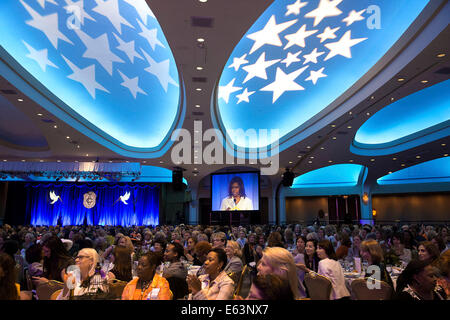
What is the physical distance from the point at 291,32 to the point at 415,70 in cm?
276

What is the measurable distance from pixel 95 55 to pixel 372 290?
28.0ft

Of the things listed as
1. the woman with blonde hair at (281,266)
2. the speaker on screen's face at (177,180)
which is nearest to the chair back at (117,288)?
the woman with blonde hair at (281,266)

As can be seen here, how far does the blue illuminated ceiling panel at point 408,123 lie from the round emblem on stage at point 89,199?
664 inches

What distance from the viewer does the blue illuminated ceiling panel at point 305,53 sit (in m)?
6.69

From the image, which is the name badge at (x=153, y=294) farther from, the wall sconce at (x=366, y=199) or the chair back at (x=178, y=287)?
the wall sconce at (x=366, y=199)

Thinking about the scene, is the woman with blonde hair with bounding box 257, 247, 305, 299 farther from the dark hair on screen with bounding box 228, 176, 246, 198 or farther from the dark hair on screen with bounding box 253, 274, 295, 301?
the dark hair on screen with bounding box 228, 176, 246, 198

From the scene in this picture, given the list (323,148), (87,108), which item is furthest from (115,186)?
(323,148)

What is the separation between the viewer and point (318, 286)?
10.5 feet

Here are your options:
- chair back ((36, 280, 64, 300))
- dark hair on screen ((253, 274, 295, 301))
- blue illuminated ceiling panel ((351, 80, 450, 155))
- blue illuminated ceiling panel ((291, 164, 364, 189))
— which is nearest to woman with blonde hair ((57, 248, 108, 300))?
chair back ((36, 280, 64, 300))

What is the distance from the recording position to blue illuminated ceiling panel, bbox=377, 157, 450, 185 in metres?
20.5

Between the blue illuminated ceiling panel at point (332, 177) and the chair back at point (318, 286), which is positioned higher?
the blue illuminated ceiling panel at point (332, 177)

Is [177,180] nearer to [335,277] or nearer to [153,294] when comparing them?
[335,277]

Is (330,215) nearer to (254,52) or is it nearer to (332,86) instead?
(332,86)

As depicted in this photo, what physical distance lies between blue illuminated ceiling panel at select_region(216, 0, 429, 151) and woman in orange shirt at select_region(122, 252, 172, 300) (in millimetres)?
5693
